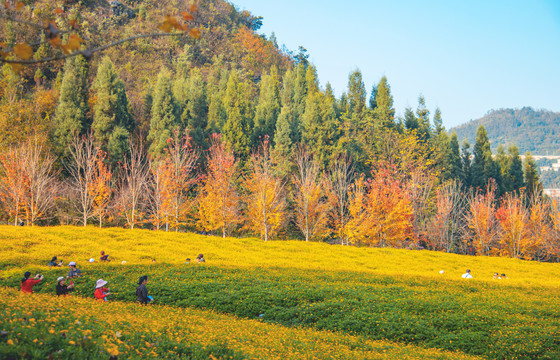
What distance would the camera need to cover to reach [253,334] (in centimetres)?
1184

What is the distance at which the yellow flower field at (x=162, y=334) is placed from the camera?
7.30 m

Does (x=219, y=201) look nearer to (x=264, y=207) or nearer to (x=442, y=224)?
(x=264, y=207)

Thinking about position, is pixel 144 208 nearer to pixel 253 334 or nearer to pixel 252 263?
pixel 252 263

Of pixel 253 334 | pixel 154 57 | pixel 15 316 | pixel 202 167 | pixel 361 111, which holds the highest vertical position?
pixel 154 57

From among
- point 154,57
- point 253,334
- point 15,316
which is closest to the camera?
point 15,316

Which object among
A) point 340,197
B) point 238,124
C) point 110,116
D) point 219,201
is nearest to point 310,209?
point 340,197

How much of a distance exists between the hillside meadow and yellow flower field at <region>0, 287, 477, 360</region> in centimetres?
20

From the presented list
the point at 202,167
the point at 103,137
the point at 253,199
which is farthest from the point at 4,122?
the point at 253,199

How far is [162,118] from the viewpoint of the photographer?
145ft

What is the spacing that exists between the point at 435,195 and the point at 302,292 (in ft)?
139

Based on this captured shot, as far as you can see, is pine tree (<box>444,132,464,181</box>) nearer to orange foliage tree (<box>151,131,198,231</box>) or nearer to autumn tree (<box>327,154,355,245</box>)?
autumn tree (<box>327,154,355,245</box>)

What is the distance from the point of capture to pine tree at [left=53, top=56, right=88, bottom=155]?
3941 cm

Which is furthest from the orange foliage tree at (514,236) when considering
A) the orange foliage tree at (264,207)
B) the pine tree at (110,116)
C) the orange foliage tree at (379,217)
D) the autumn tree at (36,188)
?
the autumn tree at (36,188)

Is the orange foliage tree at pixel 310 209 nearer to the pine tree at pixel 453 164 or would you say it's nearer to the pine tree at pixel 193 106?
the pine tree at pixel 193 106
